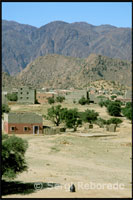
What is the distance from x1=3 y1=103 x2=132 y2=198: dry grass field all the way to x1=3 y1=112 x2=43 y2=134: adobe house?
4227mm

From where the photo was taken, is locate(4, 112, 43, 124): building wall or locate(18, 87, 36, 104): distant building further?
locate(18, 87, 36, 104): distant building

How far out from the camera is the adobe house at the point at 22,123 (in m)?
58.2

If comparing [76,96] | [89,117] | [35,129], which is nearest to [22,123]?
→ [35,129]

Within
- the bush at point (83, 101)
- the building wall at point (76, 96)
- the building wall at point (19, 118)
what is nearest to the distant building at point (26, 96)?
the bush at point (83, 101)

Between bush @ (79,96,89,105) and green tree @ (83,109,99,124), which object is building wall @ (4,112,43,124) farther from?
bush @ (79,96,89,105)

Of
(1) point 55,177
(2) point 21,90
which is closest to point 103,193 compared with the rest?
(1) point 55,177

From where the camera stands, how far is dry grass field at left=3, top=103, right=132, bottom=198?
22.8 meters

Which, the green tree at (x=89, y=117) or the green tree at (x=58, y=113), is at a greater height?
the green tree at (x=58, y=113)

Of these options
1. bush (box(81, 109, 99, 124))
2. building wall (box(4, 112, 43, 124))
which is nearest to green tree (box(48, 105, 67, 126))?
bush (box(81, 109, 99, 124))

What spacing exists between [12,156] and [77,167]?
451 inches

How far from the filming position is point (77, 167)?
34.3m

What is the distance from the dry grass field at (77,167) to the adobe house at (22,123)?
4227 millimetres

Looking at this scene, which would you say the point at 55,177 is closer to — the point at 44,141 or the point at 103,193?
the point at 103,193

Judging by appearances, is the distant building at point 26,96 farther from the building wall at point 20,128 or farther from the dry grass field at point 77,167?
the dry grass field at point 77,167
